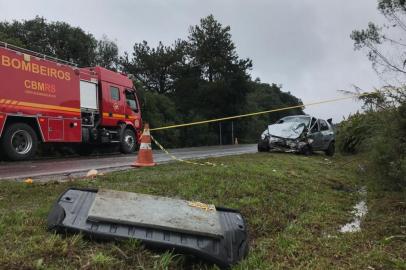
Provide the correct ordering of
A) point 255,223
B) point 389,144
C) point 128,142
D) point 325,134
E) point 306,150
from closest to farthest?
point 255,223 < point 389,144 < point 306,150 < point 128,142 < point 325,134

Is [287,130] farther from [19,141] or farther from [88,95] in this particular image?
[19,141]

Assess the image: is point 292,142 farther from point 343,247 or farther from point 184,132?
point 184,132

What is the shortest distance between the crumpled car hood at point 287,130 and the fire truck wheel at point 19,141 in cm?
821

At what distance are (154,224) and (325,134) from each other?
50.1ft

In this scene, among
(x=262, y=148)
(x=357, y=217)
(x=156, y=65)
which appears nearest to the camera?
(x=357, y=217)

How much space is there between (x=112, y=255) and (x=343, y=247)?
2.46m

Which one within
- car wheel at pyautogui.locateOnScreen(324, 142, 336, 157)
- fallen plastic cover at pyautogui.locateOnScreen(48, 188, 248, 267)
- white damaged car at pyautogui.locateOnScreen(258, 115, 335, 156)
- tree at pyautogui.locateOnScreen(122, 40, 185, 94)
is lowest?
fallen plastic cover at pyautogui.locateOnScreen(48, 188, 248, 267)

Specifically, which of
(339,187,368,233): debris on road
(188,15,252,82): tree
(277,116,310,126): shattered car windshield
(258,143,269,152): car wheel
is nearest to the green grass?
(339,187,368,233): debris on road

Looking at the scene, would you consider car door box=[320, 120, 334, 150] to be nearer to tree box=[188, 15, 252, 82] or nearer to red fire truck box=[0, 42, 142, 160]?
red fire truck box=[0, 42, 142, 160]

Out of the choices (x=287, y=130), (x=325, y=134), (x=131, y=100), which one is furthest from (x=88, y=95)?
(x=325, y=134)

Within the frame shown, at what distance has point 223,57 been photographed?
54719mm

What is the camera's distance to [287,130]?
17.1 m

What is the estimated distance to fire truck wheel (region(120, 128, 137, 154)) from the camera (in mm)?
17750

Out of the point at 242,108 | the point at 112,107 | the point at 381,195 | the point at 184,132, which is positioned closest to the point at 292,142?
the point at 112,107
